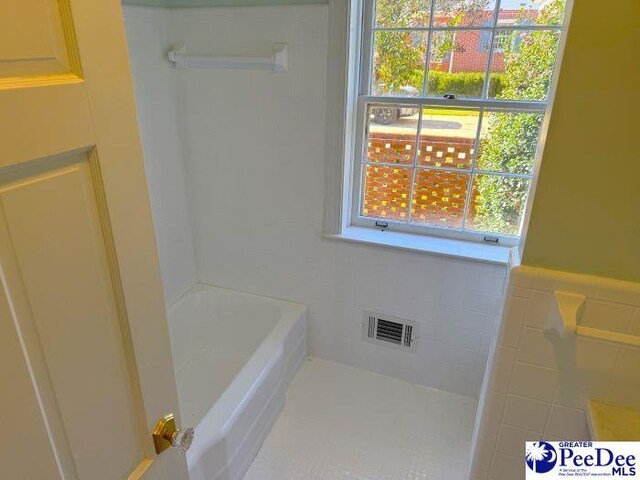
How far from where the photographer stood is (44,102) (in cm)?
50

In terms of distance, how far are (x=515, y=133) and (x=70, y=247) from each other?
1748 millimetres

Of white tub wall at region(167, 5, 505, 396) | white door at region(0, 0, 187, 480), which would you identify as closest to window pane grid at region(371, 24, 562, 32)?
white tub wall at region(167, 5, 505, 396)

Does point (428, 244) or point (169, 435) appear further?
point (428, 244)

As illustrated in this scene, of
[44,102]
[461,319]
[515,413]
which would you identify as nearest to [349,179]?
[461,319]

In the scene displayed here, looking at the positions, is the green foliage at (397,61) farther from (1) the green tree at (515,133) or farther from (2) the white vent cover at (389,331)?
(2) the white vent cover at (389,331)

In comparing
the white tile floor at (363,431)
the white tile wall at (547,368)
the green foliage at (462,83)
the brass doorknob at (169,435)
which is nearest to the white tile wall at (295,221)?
the white tile floor at (363,431)

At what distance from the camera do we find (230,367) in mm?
2314

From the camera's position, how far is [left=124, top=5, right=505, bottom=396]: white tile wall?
191 centimetres

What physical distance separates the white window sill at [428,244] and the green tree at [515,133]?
117 mm

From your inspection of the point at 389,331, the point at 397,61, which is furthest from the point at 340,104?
the point at 389,331

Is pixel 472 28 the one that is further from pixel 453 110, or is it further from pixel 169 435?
pixel 169 435

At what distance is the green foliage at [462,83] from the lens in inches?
69.3

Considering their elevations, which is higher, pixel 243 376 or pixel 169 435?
pixel 169 435

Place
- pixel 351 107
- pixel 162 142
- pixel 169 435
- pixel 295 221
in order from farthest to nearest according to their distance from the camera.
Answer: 1. pixel 295 221
2. pixel 162 142
3. pixel 351 107
4. pixel 169 435
